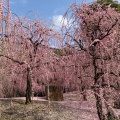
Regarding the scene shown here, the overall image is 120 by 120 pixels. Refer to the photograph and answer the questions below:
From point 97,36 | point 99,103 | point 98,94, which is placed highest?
point 97,36

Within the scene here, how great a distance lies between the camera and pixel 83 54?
190 inches

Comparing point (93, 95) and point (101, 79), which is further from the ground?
point (101, 79)

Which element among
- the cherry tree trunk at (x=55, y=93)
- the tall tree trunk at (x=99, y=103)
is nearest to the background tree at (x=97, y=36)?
the tall tree trunk at (x=99, y=103)

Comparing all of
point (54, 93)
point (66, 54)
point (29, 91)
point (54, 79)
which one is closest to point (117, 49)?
point (66, 54)

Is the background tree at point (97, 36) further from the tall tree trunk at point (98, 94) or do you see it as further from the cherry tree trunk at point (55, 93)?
the cherry tree trunk at point (55, 93)

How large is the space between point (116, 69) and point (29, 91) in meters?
4.34

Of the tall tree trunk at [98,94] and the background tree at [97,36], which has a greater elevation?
the background tree at [97,36]

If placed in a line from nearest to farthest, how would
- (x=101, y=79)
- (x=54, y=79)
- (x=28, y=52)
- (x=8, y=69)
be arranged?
1. (x=101, y=79)
2. (x=28, y=52)
3. (x=8, y=69)
4. (x=54, y=79)

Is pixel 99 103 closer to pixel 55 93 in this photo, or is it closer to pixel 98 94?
pixel 98 94

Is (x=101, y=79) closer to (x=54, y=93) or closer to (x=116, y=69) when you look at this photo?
(x=116, y=69)

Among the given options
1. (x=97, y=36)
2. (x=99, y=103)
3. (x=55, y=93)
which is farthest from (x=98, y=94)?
(x=55, y=93)

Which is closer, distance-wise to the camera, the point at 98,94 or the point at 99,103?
the point at 98,94

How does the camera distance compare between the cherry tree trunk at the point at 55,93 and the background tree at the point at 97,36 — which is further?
the cherry tree trunk at the point at 55,93

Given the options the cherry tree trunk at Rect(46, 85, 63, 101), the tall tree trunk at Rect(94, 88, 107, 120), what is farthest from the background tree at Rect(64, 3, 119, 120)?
the cherry tree trunk at Rect(46, 85, 63, 101)
